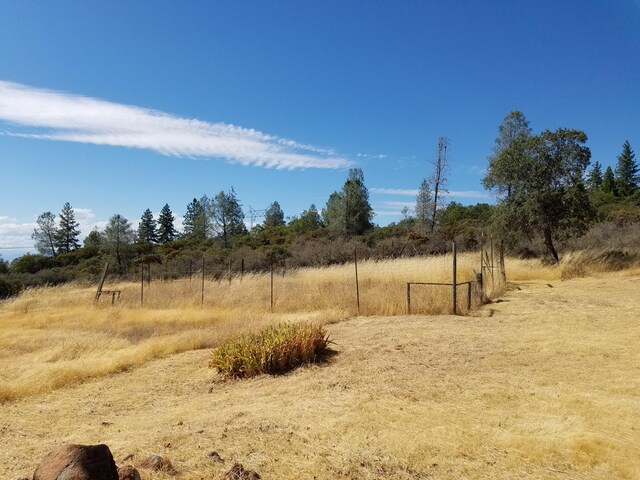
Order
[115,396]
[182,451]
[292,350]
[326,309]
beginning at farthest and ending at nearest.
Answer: [326,309], [292,350], [115,396], [182,451]

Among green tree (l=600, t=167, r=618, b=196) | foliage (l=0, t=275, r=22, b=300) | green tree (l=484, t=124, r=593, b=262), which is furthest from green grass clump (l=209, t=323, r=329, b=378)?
green tree (l=600, t=167, r=618, b=196)

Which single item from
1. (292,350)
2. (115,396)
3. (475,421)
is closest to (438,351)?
(292,350)

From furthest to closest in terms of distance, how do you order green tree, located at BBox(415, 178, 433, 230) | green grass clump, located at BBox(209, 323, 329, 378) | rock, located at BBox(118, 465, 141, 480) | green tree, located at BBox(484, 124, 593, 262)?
green tree, located at BBox(415, 178, 433, 230) < green tree, located at BBox(484, 124, 593, 262) < green grass clump, located at BBox(209, 323, 329, 378) < rock, located at BBox(118, 465, 141, 480)

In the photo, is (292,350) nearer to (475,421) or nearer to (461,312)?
(475,421)

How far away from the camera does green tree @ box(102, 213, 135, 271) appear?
43.1 m

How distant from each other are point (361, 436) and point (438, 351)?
136 inches

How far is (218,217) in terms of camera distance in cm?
5506

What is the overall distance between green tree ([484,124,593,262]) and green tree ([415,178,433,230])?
18.5m

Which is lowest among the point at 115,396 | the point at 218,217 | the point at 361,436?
the point at 115,396

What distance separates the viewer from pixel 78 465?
2539 millimetres

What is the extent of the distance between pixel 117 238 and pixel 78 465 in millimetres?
45132

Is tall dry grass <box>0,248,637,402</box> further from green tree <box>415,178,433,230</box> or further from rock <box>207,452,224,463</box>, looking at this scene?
green tree <box>415,178,433,230</box>

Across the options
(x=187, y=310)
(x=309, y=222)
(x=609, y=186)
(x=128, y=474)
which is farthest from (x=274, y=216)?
(x=128, y=474)

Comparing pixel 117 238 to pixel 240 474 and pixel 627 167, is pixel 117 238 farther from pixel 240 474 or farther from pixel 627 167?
pixel 627 167
